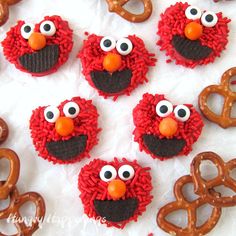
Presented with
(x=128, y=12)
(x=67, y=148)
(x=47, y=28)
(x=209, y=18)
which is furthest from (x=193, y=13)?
(x=67, y=148)

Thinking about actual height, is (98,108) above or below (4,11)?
below

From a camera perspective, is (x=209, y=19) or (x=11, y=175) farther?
(x=209, y=19)

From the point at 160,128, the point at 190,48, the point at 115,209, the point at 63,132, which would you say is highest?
the point at 190,48

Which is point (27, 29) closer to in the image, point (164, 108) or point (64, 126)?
point (64, 126)

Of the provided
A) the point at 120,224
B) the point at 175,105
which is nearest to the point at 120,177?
the point at 120,224

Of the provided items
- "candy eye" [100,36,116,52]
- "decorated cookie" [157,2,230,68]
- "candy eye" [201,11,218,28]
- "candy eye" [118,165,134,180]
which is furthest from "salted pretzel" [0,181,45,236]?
"candy eye" [201,11,218,28]

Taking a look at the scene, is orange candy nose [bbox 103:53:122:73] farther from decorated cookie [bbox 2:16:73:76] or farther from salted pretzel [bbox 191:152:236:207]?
salted pretzel [bbox 191:152:236:207]
